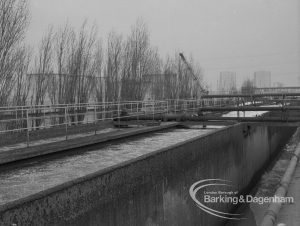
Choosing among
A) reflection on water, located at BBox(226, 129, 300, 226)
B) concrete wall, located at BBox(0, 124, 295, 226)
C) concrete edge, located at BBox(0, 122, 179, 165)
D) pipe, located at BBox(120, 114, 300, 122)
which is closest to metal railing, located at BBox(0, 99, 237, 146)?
pipe, located at BBox(120, 114, 300, 122)

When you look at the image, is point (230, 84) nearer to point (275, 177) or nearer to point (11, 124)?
point (275, 177)

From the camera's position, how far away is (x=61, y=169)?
8398mm

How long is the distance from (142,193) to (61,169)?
84.0 inches

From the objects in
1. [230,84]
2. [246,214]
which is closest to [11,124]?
[246,214]

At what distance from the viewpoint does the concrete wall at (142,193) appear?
4.98m

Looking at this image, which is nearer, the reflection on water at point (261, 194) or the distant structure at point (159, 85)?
the reflection on water at point (261, 194)

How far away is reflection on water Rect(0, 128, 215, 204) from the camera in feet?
21.7

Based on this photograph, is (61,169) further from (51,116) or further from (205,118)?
(205,118)

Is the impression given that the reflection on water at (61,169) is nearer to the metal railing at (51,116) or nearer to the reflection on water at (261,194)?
the metal railing at (51,116)

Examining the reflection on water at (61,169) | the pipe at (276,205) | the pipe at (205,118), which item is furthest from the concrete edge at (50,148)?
the pipe at (276,205)

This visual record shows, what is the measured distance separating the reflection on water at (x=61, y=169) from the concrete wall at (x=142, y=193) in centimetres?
117

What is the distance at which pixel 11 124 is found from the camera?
51.1ft

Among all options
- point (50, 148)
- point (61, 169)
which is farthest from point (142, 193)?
point (50, 148)

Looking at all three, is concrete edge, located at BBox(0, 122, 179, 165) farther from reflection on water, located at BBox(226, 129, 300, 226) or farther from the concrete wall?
reflection on water, located at BBox(226, 129, 300, 226)
